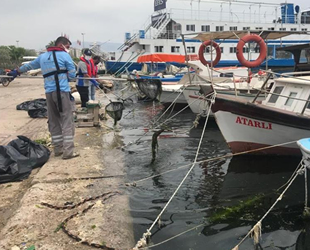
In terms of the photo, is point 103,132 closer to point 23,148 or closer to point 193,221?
point 23,148

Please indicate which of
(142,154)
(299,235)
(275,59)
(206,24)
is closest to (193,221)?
(299,235)

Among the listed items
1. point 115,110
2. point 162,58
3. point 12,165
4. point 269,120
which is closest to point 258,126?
point 269,120

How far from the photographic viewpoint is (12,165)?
5262mm

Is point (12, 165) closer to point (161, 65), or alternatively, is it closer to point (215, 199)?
point (215, 199)

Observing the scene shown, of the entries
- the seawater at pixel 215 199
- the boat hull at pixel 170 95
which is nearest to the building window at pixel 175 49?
the boat hull at pixel 170 95

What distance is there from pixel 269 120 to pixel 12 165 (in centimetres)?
526

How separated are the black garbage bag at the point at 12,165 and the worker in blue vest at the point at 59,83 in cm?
88

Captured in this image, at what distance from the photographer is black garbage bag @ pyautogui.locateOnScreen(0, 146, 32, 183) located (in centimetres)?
515

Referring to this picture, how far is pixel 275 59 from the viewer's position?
1004 inches

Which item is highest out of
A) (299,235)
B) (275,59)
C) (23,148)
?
(275,59)

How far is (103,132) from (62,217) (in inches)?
205

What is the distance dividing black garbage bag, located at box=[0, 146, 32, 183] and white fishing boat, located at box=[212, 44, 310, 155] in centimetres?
436

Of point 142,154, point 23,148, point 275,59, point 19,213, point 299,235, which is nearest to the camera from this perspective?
point 19,213

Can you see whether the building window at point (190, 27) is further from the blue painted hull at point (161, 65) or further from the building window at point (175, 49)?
the blue painted hull at point (161, 65)
